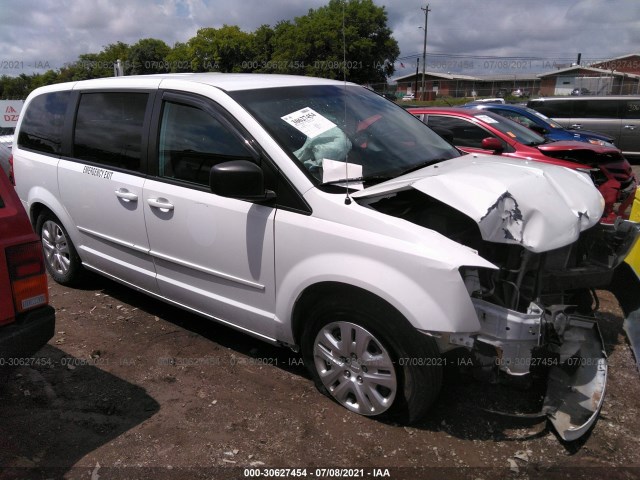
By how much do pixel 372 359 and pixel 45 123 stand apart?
3.71m

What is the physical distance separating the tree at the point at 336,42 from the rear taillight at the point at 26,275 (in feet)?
117

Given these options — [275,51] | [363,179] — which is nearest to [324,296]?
[363,179]

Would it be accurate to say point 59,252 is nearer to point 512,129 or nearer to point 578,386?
point 578,386

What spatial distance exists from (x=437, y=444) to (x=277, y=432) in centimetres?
87

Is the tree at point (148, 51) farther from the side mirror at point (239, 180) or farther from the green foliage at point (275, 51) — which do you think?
the side mirror at point (239, 180)

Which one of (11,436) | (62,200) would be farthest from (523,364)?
(62,200)

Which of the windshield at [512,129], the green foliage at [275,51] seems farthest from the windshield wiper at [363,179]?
the green foliage at [275,51]

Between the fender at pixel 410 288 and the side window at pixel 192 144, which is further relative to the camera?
the side window at pixel 192 144

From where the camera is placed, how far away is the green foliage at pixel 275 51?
140ft

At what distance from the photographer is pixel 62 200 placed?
13.8 ft

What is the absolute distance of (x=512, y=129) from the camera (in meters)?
7.00

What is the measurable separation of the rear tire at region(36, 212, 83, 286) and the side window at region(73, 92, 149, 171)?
838mm

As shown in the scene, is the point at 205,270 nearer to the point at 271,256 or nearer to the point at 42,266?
the point at 271,256

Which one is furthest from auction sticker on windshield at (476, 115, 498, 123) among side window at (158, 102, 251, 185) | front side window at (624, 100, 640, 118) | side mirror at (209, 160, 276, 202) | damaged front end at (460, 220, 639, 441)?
front side window at (624, 100, 640, 118)
